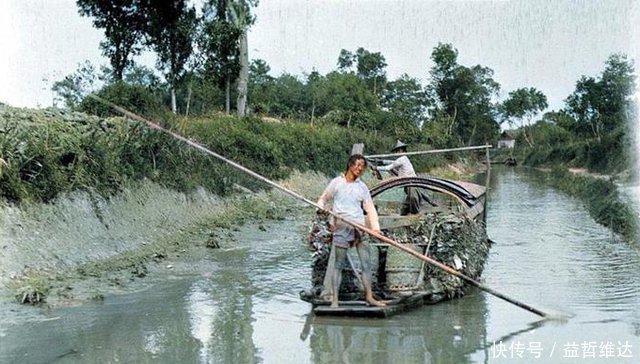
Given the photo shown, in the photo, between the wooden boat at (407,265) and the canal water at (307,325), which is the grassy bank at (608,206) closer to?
the canal water at (307,325)

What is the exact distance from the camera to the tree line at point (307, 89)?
92.2ft

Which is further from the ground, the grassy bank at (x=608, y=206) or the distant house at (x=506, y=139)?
the distant house at (x=506, y=139)

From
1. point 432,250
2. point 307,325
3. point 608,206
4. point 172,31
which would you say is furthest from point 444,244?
point 172,31

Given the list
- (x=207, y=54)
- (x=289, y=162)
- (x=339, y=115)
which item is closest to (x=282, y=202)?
(x=289, y=162)

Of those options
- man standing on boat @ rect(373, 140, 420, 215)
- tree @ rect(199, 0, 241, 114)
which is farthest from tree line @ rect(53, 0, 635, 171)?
man standing on boat @ rect(373, 140, 420, 215)

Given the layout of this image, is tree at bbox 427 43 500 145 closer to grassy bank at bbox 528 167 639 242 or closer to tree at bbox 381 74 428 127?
tree at bbox 381 74 428 127

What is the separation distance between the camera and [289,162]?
85.8ft

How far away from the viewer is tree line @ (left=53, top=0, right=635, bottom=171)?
28.1 meters

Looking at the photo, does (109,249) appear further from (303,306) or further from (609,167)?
(609,167)

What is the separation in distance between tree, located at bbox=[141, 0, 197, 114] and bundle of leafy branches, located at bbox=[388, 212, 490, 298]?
2018 cm

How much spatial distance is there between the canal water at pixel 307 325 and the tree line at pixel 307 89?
1223 cm

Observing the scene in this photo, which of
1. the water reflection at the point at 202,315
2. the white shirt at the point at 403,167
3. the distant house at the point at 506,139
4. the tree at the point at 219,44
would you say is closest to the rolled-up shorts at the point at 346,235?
the water reflection at the point at 202,315

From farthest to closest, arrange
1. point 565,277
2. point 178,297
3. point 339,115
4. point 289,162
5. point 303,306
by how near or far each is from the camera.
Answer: point 339,115, point 289,162, point 565,277, point 178,297, point 303,306

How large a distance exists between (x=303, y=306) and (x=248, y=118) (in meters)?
18.0
